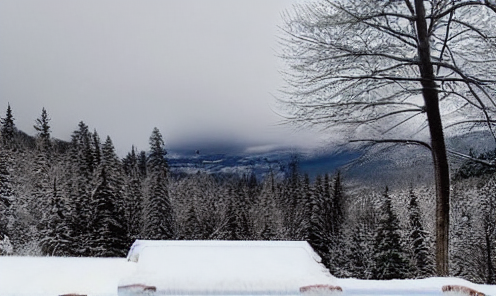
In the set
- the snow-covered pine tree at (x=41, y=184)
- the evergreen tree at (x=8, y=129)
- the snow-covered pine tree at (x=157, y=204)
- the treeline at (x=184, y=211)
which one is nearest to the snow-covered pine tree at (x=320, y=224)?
the treeline at (x=184, y=211)

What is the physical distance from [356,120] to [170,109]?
6.26 feet

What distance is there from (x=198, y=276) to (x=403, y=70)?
3172 mm

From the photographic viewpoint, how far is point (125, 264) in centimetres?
133

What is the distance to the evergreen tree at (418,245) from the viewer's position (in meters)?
4.91

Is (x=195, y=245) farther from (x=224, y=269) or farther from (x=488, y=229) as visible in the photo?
(x=488, y=229)

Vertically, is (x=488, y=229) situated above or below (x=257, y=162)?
below

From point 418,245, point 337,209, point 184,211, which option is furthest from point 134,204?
point 418,245

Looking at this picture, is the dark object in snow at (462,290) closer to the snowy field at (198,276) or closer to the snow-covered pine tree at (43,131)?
the snowy field at (198,276)

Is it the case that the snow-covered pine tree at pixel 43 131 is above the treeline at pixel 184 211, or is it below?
above

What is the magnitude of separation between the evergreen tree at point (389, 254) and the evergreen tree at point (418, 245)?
0.27 m

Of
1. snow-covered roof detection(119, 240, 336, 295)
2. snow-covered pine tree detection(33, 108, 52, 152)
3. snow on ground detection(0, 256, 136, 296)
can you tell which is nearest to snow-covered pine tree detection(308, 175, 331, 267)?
snow-covered pine tree detection(33, 108, 52, 152)

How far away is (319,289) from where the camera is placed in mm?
1051

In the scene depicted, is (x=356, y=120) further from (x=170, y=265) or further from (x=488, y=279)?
(x=488, y=279)

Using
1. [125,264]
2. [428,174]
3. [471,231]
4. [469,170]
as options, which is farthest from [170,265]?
[471,231]
